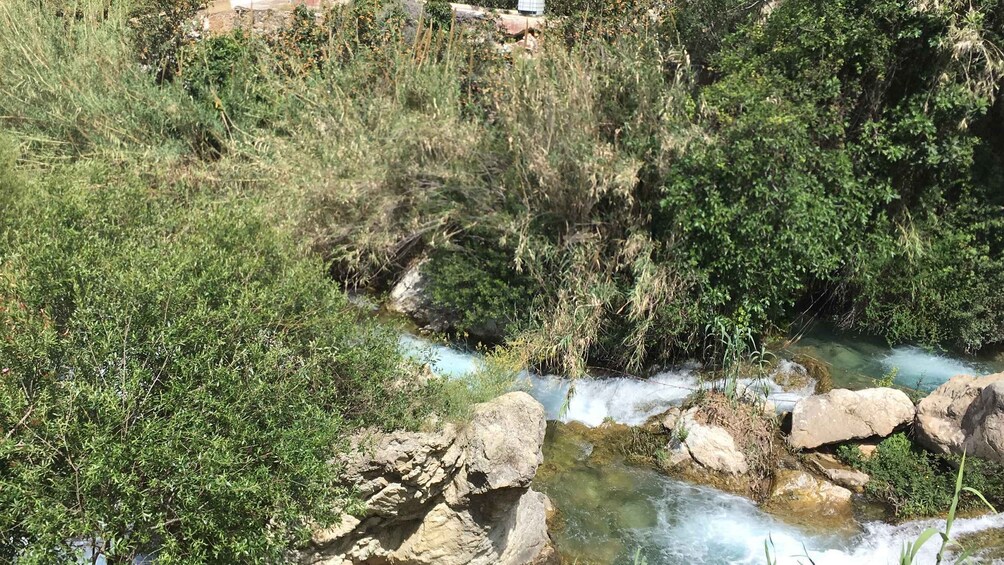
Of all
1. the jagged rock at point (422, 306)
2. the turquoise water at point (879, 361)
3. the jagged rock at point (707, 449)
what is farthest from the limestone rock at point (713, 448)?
the jagged rock at point (422, 306)

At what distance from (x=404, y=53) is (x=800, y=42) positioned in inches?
196

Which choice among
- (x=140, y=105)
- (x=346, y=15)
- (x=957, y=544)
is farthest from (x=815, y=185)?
(x=140, y=105)

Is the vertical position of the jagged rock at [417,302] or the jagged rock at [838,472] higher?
the jagged rock at [838,472]

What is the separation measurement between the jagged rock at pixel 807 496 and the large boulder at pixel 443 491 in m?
2.47

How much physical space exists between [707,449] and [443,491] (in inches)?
112

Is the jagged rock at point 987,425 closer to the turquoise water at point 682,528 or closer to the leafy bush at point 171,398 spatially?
the turquoise water at point 682,528

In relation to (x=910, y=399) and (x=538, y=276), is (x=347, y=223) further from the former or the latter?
(x=910, y=399)

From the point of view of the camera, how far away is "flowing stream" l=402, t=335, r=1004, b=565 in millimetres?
6293

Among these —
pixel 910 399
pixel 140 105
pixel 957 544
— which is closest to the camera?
pixel 957 544

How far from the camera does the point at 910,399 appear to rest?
25.5ft

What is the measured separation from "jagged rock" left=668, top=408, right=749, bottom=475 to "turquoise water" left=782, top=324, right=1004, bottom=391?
1769mm

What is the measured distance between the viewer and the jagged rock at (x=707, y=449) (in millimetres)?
7207

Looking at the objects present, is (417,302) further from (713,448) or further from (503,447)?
(503,447)

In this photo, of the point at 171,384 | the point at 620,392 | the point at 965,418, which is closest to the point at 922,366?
the point at 965,418
